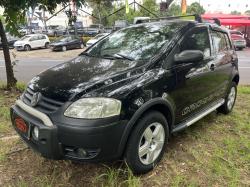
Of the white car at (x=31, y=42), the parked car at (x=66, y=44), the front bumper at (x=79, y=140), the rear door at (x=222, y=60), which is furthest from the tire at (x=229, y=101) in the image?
the white car at (x=31, y=42)

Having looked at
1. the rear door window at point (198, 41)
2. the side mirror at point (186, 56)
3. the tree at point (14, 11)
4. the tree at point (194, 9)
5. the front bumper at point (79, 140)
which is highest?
the tree at point (194, 9)

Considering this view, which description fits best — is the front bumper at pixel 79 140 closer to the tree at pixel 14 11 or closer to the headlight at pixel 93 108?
the headlight at pixel 93 108

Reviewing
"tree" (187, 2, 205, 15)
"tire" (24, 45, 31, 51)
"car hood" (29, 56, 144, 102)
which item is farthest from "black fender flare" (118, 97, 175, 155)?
"tree" (187, 2, 205, 15)

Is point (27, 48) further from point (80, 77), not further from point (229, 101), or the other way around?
point (80, 77)

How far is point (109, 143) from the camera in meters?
2.75

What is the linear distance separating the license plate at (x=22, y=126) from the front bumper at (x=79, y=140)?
6.1 inches

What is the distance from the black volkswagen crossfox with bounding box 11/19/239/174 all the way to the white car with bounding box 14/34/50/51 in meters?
22.7

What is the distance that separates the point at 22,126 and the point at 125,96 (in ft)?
3.73

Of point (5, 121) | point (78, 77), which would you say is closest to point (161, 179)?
point (78, 77)

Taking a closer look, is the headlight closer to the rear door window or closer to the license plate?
the license plate

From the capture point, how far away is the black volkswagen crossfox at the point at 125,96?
9.00ft

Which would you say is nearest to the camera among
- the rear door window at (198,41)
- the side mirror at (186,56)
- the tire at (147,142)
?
the tire at (147,142)

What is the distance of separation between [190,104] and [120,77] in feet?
4.15

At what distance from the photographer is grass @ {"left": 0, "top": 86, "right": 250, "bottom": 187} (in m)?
3.12
